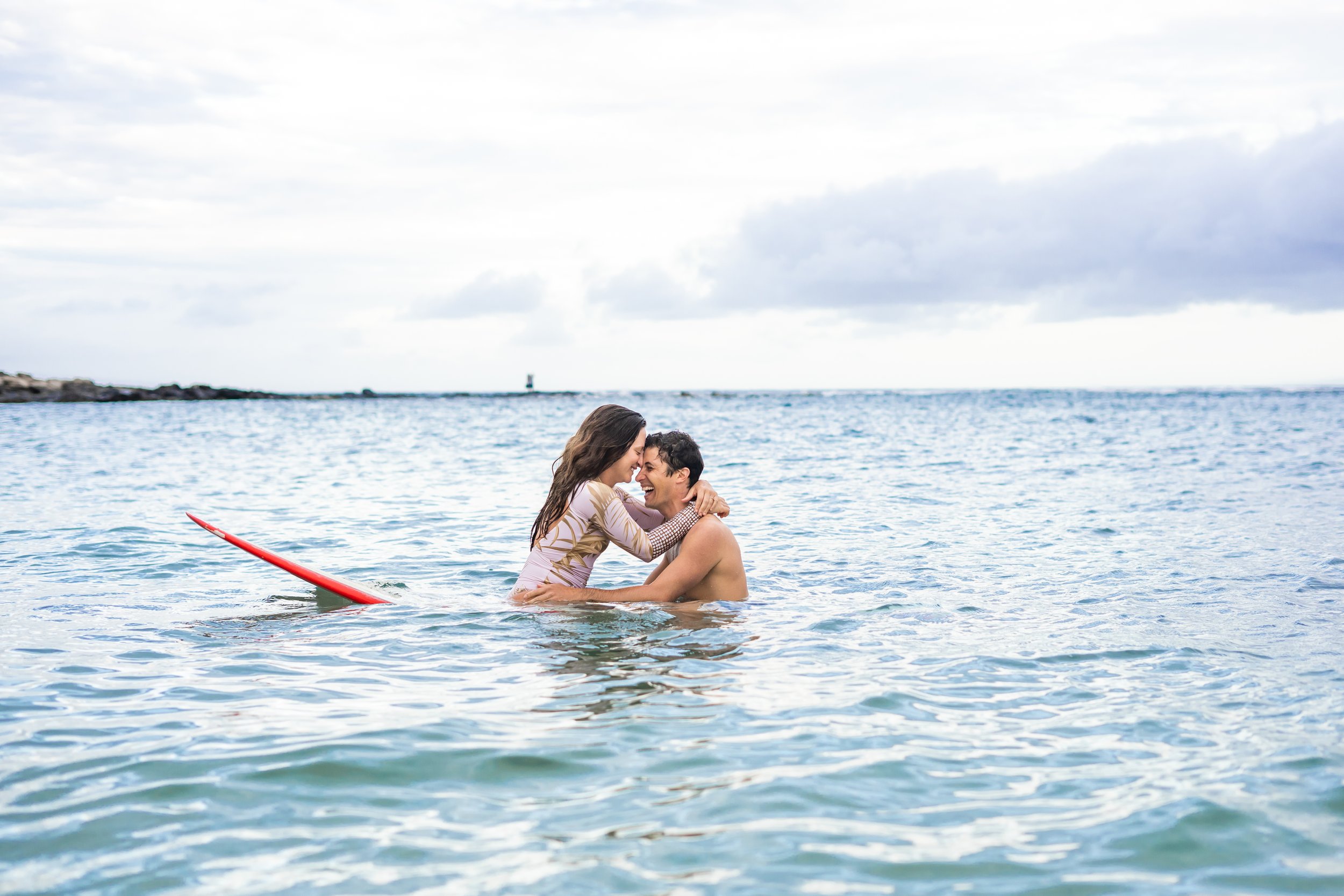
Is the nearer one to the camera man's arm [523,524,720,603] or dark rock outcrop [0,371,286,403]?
man's arm [523,524,720,603]

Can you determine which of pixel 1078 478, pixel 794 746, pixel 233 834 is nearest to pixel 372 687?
Answer: pixel 233 834

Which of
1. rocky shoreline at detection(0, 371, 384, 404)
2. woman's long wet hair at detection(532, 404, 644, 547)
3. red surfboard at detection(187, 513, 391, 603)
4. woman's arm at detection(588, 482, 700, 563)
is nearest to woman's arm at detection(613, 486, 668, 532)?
woman's arm at detection(588, 482, 700, 563)

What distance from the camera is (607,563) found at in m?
12.1

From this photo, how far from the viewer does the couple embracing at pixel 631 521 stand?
787 centimetres

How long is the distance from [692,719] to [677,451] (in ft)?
10.5

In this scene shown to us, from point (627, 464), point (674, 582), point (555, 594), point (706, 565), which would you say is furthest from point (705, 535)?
point (555, 594)

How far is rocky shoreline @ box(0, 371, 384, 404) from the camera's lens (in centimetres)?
9344

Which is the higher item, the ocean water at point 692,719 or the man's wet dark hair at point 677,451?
the man's wet dark hair at point 677,451

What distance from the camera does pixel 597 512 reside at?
7.92 m

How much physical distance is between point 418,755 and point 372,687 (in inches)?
53.1

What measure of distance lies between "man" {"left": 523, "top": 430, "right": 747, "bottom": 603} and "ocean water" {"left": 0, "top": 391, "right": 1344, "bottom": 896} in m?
0.20

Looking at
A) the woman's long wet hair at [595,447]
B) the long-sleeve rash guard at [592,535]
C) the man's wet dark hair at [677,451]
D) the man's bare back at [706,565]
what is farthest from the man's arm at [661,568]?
the woman's long wet hair at [595,447]

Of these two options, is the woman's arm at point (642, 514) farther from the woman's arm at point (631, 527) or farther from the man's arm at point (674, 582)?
the man's arm at point (674, 582)

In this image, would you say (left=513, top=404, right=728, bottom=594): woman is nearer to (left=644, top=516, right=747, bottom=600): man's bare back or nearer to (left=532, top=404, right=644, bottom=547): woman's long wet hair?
(left=532, top=404, right=644, bottom=547): woman's long wet hair
